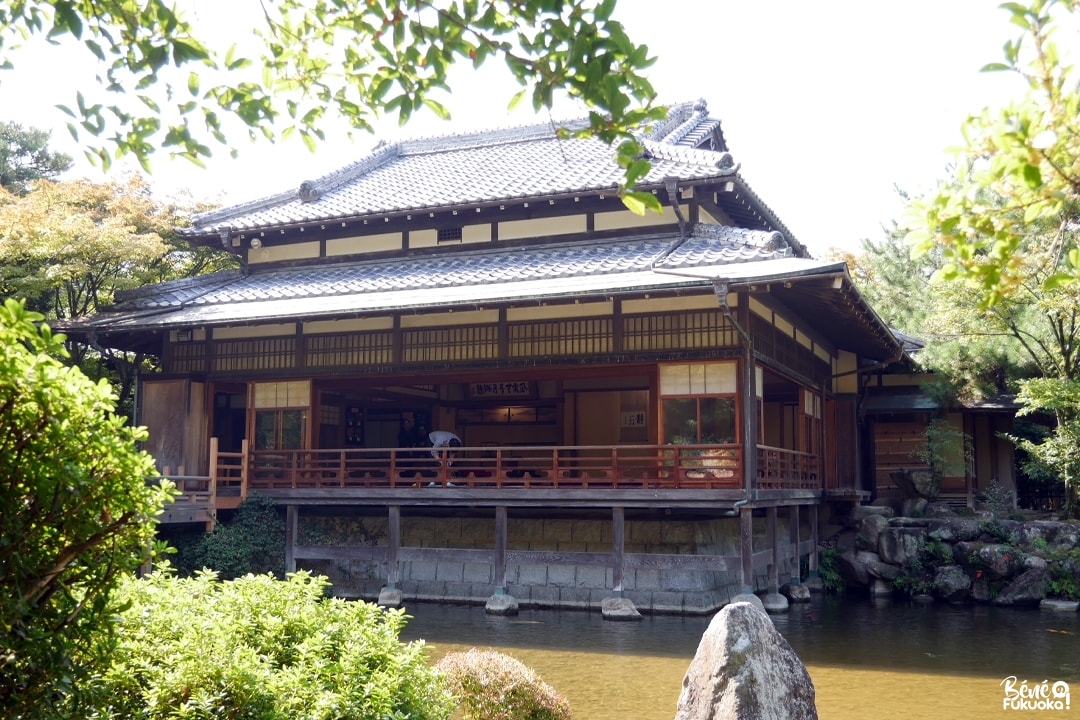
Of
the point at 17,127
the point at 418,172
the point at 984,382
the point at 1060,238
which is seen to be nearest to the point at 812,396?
the point at 984,382

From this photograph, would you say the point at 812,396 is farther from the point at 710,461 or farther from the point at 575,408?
the point at 710,461

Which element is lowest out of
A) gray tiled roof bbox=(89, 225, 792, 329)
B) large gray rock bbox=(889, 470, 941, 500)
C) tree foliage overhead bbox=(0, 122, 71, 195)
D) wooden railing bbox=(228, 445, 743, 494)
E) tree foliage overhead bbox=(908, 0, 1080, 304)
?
large gray rock bbox=(889, 470, 941, 500)

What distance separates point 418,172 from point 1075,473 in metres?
15.2

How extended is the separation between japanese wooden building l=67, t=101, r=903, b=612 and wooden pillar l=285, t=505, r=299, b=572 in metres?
0.05

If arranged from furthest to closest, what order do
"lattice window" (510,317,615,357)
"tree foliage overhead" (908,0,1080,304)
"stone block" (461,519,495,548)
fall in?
1. "stone block" (461,519,495,548)
2. "lattice window" (510,317,615,357)
3. "tree foliage overhead" (908,0,1080,304)

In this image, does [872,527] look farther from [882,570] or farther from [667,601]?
[667,601]

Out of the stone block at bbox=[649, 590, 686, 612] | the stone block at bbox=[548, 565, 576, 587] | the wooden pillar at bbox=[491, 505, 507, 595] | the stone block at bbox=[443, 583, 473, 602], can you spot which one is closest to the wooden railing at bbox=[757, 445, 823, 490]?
the stone block at bbox=[649, 590, 686, 612]

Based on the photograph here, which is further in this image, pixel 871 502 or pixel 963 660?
pixel 871 502

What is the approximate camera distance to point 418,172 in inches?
891

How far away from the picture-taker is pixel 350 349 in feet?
57.1

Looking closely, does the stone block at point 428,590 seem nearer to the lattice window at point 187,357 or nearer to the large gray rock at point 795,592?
the lattice window at point 187,357

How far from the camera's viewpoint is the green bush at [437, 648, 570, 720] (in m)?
6.68

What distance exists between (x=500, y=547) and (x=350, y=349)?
15.2 feet

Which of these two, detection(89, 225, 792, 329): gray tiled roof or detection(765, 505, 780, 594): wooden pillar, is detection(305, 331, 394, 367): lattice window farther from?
detection(765, 505, 780, 594): wooden pillar
